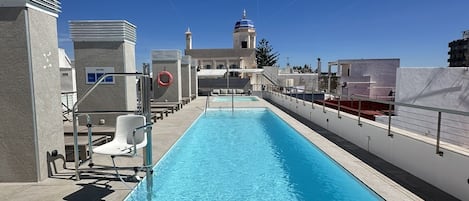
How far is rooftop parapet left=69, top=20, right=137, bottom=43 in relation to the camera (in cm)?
715

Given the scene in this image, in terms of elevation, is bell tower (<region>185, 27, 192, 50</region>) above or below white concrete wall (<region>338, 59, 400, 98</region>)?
above

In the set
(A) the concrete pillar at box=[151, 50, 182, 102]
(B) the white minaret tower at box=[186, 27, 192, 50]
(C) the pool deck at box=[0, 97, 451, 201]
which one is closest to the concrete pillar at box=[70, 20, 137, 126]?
(C) the pool deck at box=[0, 97, 451, 201]

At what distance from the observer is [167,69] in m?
15.8

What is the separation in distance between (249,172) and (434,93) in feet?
25.5

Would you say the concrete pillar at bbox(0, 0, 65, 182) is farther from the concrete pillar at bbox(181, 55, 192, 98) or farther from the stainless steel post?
the concrete pillar at bbox(181, 55, 192, 98)

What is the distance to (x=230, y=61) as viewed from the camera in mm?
42875

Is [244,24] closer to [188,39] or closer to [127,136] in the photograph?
[188,39]

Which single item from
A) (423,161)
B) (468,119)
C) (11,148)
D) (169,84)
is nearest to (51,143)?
(11,148)

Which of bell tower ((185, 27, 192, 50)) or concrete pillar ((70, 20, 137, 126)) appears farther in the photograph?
bell tower ((185, 27, 192, 50))

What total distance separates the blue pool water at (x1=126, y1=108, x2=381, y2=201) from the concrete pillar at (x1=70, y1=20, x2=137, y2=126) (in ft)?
6.95

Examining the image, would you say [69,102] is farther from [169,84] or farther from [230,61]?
[230,61]

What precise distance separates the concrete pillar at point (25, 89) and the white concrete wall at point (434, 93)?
861 centimetres

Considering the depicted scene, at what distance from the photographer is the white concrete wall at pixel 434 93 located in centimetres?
848

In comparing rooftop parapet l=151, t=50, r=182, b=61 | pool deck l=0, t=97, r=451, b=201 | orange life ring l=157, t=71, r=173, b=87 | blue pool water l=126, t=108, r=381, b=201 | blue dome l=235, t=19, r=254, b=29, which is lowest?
blue pool water l=126, t=108, r=381, b=201
